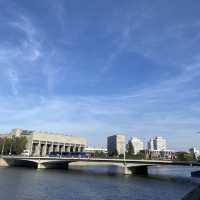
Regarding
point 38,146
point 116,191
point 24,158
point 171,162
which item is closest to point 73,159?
point 24,158

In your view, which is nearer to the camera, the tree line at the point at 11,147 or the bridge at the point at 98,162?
the bridge at the point at 98,162

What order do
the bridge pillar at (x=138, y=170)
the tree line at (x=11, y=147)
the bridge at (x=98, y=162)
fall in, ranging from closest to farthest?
the bridge at (x=98, y=162) → the bridge pillar at (x=138, y=170) → the tree line at (x=11, y=147)

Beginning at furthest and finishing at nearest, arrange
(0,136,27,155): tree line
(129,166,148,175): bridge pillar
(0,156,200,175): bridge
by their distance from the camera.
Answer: (0,136,27,155): tree line, (129,166,148,175): bridge pillar, (0,156,200,175): bridge

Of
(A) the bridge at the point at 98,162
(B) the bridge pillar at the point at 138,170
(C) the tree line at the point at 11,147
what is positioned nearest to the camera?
(A) the bridge at the point at 98,162

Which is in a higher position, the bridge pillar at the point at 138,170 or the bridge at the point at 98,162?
the bridge at the point at 98,162

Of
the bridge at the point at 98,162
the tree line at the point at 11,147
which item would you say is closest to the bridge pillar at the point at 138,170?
the bridge at the point at 98,162

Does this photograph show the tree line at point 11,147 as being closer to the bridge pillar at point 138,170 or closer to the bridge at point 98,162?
the bridge at point 98,162

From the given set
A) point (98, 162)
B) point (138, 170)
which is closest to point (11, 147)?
point (98, 162)

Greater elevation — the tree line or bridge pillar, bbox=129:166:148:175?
the tree line

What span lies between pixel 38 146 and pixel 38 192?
507 ft

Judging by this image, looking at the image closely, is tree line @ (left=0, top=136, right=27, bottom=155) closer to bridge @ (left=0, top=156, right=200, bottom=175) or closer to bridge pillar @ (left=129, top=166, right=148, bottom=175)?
bridge @ (left=0, top=156, right=200, bottom=175)

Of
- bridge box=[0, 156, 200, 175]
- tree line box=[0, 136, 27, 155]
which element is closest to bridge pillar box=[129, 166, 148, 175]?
bridge box=[0, 156, 200, 175]

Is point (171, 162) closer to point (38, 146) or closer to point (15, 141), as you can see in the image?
point (15, 141)

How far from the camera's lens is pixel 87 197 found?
154 ft
